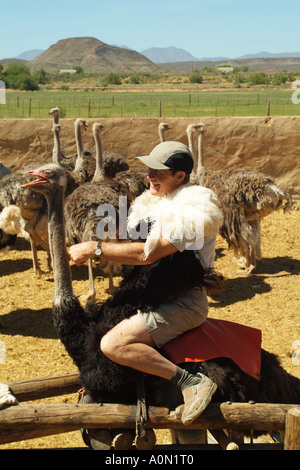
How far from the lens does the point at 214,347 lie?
3.48 metres

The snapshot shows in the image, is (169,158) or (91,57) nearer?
(169,158)

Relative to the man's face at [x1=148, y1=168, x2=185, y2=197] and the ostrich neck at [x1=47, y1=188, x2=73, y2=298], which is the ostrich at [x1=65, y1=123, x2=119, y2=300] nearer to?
the ostrich neck at [x1=47, y1=188, x2=73, y2=298]

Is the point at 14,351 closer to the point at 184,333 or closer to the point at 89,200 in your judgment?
the point at 89,200

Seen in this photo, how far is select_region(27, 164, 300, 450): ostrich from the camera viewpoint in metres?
3.40

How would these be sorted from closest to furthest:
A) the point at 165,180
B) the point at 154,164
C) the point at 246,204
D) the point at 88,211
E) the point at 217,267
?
the point at 154,164 → the point at 165,180 → the point at 88,211 → the point at 246,204 → the point at 217,267

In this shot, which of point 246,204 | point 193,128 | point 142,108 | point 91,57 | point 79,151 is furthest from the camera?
point 91,57

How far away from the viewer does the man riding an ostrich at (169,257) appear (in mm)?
3207

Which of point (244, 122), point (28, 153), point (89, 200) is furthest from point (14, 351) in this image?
point (244, 122)

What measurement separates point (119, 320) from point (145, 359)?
324 millimetres

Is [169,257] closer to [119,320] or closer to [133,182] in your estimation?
[119,320]

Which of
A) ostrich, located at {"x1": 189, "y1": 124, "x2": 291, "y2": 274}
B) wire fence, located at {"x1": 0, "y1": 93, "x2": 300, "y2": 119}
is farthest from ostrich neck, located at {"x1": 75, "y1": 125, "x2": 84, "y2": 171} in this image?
wire fence, located at {"x1": 0, "y1": 93, "x2": 300, "y2": 119}

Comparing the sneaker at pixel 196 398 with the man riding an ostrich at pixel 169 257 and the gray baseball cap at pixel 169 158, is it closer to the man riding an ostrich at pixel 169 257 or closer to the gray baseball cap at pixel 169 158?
the man riding an ostrich at pixel 169 257

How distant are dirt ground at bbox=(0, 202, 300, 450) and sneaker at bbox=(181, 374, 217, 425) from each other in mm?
1244

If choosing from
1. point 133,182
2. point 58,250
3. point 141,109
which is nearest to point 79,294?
point 133,182
